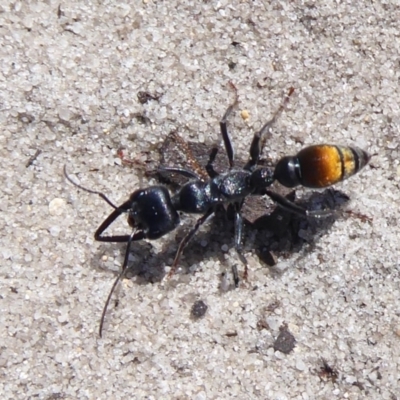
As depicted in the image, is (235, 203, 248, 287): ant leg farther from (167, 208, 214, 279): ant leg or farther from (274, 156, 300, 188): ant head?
(274, 156, 300, 188): ant head

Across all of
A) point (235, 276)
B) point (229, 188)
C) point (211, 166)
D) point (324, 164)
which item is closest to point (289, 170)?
point (324, 164)

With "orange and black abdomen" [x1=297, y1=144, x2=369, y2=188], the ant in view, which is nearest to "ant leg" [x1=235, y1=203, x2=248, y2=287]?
the ant

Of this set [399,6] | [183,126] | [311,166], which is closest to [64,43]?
[183,126]

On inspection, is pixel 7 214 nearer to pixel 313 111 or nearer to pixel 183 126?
pixel 183 126

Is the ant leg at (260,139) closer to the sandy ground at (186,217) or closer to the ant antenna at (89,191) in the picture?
the sandy ground at (186,217)

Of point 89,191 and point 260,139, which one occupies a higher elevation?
point 260,139

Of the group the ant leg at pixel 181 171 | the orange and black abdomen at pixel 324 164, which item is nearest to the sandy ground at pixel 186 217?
the ant leg at pixel 181 171

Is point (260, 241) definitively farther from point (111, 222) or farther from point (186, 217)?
point (111, 222)
